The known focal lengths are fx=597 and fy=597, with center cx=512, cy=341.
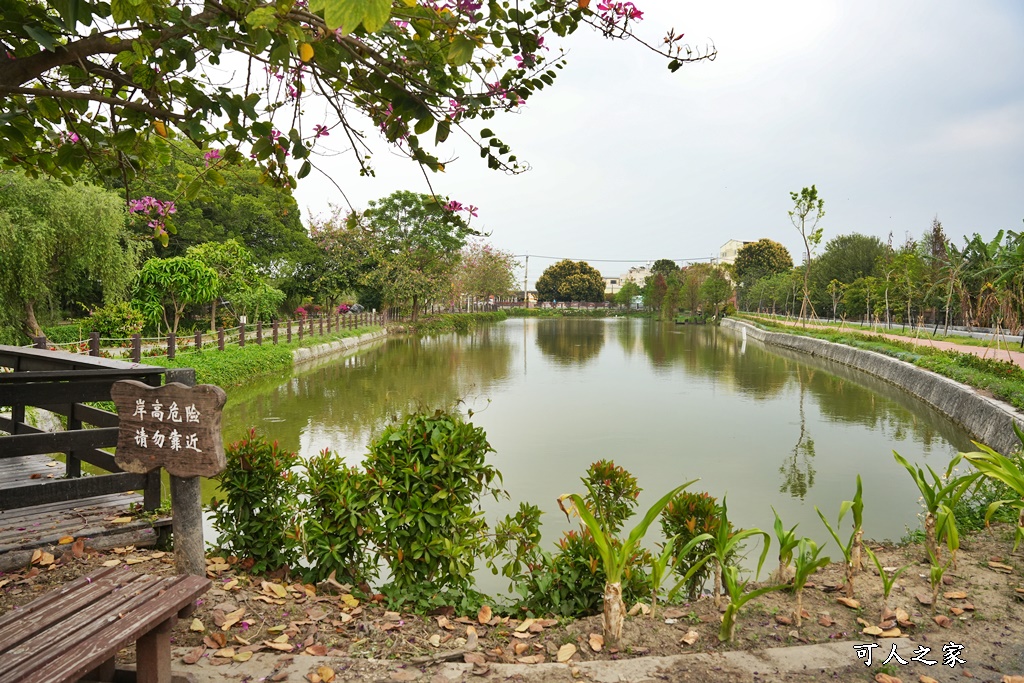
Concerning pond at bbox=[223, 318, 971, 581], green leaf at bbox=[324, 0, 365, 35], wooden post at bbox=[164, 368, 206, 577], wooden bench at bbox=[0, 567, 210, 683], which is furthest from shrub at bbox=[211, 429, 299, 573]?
green leaf at bbox=[324, 0, 365, 35]

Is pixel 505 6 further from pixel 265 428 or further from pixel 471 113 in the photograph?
pixel 265 428

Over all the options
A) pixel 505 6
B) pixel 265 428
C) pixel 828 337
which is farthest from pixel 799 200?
pixel 505 6

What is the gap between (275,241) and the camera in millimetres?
24875

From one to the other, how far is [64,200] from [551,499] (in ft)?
38.4

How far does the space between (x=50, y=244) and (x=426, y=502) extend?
1193 centimetres

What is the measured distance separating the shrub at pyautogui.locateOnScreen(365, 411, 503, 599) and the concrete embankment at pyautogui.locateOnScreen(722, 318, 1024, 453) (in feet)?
→ 13.7

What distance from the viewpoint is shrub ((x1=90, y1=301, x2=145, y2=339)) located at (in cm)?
1266

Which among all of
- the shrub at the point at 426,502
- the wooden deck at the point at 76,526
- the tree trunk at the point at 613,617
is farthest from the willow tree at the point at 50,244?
the tree trunk at the point at 613,617

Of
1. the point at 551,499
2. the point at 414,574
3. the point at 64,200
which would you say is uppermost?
the point at 64,200

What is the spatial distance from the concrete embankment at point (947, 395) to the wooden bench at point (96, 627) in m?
5.38

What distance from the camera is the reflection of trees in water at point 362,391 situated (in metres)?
7.82

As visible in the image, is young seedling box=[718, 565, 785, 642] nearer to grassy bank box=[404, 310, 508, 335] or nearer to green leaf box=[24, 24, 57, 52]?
green leaf box=[24, 24, 57, 52]

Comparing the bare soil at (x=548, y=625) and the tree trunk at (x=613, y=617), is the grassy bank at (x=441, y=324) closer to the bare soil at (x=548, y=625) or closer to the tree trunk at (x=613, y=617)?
the bare soil at (x=548, y=625)

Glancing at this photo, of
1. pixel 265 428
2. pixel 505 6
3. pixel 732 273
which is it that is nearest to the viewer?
pixel 505 6
